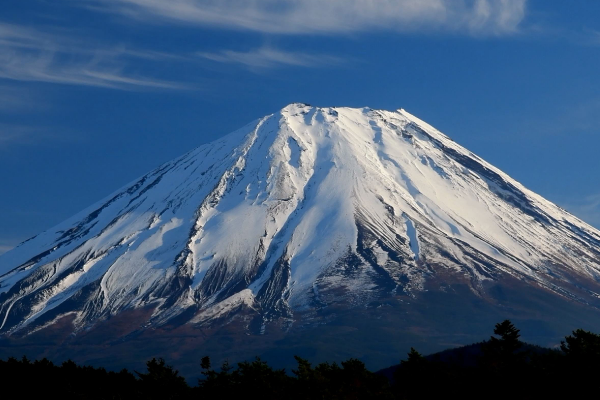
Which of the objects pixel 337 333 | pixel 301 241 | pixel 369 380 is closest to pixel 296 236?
pixel 301 241

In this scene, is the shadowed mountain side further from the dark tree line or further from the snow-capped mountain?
the dark tree line

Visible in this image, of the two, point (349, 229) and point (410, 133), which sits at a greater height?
point (410, 133)

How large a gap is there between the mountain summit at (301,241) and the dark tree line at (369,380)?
91.1 m

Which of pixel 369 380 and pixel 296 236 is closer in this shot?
pixel 369 380

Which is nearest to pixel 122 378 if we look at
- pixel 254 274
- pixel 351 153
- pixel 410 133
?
pixel 254 274

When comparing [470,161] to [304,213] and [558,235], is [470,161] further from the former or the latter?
[304,213]

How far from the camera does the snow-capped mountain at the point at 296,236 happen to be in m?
149

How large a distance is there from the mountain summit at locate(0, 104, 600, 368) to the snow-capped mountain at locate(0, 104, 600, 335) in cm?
29

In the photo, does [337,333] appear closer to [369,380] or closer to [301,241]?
[301,241]

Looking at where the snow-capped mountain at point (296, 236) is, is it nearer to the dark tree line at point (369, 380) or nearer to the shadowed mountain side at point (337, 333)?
the shadowed mountain side at point (337, 333)

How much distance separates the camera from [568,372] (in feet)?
132

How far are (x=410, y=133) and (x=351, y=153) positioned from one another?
19.3 meters

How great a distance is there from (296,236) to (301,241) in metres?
1.53

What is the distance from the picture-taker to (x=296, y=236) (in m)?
160
